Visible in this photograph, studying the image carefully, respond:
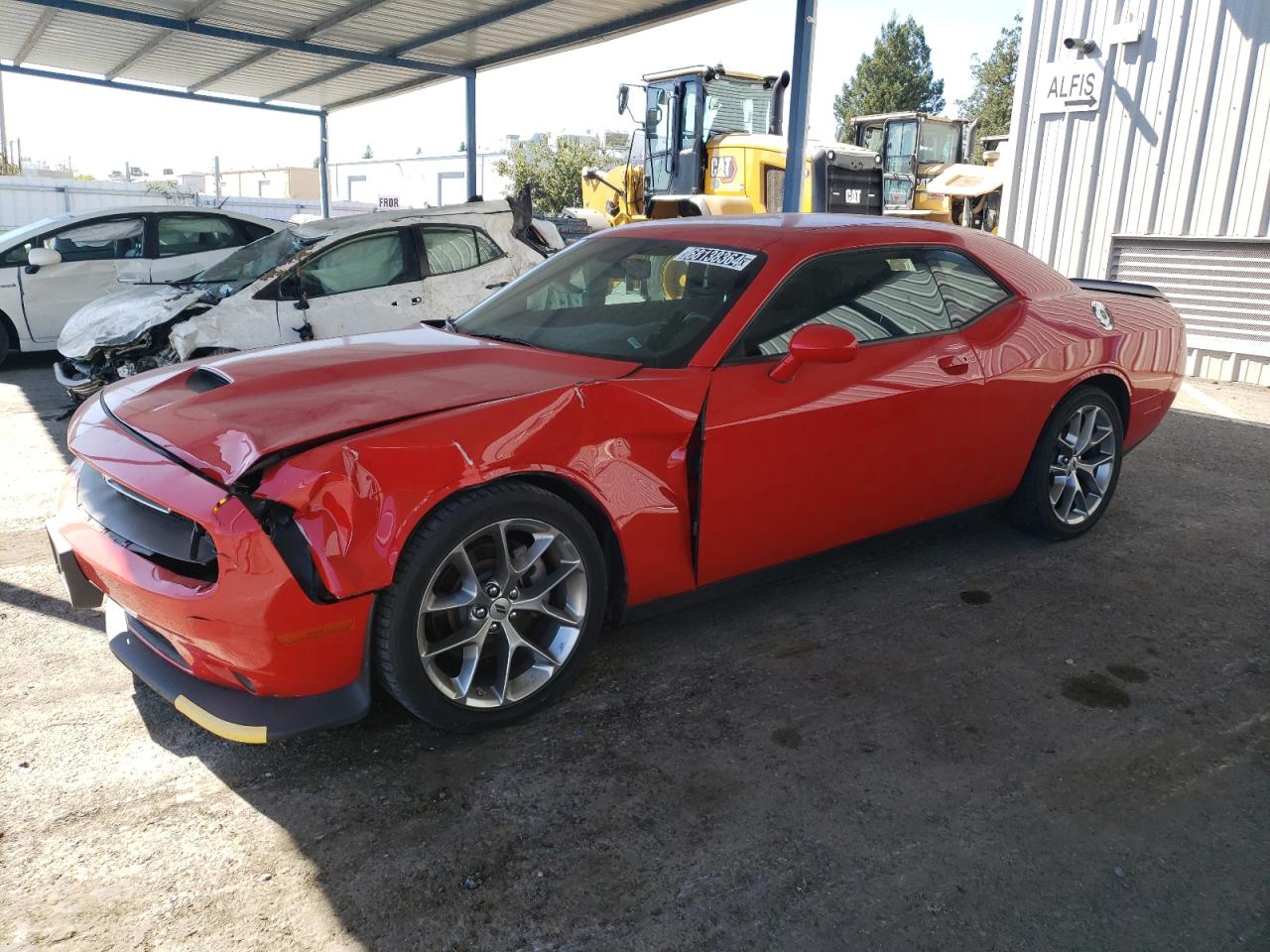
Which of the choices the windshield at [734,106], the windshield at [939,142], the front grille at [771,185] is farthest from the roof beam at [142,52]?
the windshield at [939,142]

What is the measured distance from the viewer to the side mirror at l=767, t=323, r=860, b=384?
329cm

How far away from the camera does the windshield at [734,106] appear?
13.6 m

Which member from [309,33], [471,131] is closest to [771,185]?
[471,131]

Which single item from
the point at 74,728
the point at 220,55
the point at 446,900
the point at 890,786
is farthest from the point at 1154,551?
the point at 220,55

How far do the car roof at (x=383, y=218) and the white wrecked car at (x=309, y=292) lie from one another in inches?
0.4

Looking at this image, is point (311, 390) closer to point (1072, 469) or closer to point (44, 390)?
point (1072, 469)

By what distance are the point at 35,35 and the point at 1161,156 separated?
13.6 metres

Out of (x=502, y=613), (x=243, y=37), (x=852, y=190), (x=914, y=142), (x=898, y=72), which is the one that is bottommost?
(x=502, y=613)

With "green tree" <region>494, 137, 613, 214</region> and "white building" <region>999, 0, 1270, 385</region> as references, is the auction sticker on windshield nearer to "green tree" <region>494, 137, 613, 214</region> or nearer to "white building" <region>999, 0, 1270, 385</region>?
"white building" <region>999, 0, 1270, 385</region>

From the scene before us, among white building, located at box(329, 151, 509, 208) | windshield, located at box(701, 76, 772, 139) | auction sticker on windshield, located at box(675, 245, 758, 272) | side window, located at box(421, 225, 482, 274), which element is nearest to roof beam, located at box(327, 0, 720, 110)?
windshield, located at box(701, 76, 772, 139)

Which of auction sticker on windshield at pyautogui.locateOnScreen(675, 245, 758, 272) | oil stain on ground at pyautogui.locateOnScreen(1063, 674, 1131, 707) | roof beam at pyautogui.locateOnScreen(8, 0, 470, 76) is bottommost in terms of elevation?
oil stain on ground at pyautogui.locateOnScreen(1063, 674, 1131, 707)

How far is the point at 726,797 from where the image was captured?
2678 millimetres

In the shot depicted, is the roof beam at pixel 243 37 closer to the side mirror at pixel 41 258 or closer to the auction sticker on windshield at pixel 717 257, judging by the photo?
the side mirror at pixel 41 258

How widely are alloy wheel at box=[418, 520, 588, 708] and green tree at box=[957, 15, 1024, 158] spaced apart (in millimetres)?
54028
